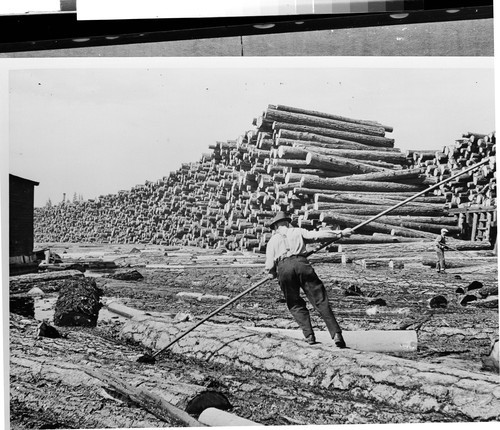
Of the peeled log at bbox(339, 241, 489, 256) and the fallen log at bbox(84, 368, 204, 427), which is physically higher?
the peeled log at bbox(339, 241, 489, 256)

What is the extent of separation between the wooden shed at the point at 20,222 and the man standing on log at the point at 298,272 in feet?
7.54

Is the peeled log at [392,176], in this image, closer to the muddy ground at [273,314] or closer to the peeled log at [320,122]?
the peeled log at [320,122]

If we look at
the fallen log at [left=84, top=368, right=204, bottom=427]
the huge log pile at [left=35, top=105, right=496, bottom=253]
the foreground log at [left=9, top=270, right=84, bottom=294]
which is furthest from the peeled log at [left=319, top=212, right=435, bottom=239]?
the foreground log at [left=9, top=270, right=84, bottom=294]

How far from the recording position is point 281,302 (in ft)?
22.2

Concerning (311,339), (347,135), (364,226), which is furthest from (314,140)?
(311,339)

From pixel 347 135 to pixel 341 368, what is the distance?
2299mm

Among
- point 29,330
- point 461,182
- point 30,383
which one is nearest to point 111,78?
point 29,330

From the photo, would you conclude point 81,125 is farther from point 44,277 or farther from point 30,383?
point 30,383

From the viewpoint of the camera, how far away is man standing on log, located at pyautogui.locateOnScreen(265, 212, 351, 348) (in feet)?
22.0

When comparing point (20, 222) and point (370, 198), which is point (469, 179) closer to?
point (370, 198)

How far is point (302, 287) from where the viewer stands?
22.3 feet

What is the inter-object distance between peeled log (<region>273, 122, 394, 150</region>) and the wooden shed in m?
2.50

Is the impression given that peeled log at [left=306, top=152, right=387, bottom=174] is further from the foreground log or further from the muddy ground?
the foreground log

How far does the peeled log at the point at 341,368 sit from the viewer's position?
6.43 meters
